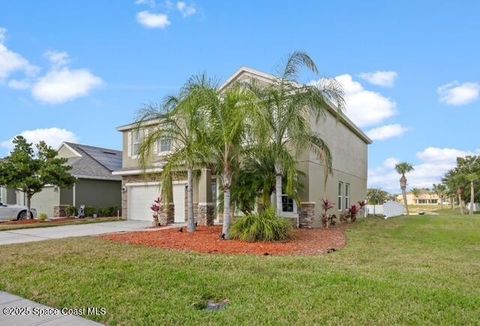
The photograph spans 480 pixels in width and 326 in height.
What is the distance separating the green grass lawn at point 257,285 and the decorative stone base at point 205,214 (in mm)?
8230

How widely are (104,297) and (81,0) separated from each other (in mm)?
10089

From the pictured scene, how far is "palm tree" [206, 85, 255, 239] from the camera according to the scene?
36.8ft

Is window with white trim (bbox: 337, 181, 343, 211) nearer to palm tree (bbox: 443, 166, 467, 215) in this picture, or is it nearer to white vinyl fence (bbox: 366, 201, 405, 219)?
white vinyl fence (bbox: 366, 201, 405, 219)

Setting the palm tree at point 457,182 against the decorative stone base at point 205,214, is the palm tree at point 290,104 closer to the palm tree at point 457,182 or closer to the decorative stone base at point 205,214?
the decorative stone base at point 205,214

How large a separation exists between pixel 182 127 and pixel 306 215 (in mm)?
6543

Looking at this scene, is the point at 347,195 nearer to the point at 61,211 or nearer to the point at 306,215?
the point at 306,215

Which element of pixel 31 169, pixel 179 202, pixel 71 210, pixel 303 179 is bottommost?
pixel 71 210

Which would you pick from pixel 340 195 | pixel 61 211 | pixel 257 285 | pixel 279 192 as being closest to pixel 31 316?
pixel 257 285

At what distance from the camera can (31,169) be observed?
20.4 metres

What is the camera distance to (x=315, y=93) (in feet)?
43.7

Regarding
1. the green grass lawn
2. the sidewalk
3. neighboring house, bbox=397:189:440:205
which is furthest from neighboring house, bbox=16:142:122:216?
neighboring house, bbox=397:189:440:205

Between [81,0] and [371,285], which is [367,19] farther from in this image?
[371,285]

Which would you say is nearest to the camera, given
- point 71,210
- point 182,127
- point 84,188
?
point 182,127

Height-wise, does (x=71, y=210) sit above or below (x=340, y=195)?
below
